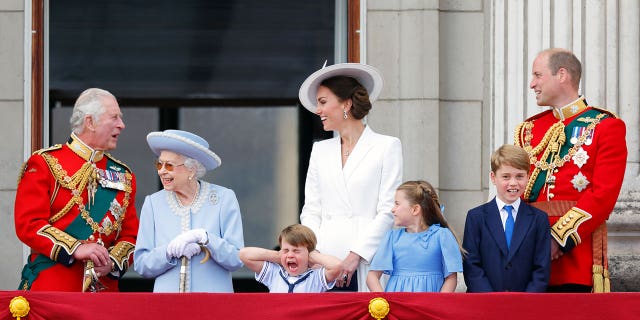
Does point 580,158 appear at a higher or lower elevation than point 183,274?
higher

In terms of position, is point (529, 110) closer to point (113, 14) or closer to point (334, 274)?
point (334, 274)

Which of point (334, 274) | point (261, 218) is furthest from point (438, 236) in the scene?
point (261, 218)

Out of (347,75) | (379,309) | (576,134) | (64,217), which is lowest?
(379,309)

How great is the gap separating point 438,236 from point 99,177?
1813 millimetres

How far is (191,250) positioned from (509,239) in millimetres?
1542

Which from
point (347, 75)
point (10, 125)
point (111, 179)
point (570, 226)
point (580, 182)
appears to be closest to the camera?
point (570, 226)

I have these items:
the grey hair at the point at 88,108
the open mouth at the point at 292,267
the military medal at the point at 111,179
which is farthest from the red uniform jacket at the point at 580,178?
the grey hair at the point at 88,108

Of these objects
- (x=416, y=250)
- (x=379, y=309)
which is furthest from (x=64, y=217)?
(x=379, y=309)

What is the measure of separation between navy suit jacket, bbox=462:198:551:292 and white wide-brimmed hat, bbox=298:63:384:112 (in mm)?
917

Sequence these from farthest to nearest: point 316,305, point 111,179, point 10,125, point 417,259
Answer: point 10,125
point 111,179
point 417,259
point 316,305

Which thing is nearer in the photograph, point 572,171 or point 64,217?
point 572,171

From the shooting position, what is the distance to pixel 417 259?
7.53m

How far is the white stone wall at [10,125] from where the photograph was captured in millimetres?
9844

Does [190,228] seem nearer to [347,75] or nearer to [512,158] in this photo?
[347,75]
